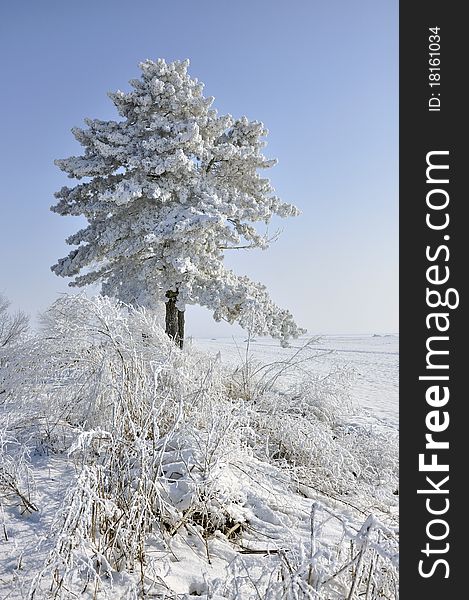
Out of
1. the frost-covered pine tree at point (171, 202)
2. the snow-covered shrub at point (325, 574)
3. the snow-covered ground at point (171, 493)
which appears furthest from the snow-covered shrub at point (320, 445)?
the frost-covered pine tree at point (171, 202)

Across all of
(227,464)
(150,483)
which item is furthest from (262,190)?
(150,483)

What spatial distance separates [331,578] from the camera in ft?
7.95

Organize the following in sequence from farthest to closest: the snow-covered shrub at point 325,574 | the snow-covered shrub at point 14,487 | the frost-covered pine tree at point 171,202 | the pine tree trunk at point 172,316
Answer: the pine tree trunk at point 172,316, the frost-covered pine tree at point 171,202, the snow-covered shrub at point 14,487, the snow-covered shrub at point 325,574

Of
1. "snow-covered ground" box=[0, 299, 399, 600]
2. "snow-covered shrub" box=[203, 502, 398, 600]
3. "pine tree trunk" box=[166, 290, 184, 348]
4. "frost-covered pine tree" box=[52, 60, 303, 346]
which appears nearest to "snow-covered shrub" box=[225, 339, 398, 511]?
"snow-covered ground" box=[0, 299, 399, 600]

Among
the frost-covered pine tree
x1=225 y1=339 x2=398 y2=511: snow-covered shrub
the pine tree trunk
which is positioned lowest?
x1=225 y1=339 x2=398 y2=511: snow-covered shrub

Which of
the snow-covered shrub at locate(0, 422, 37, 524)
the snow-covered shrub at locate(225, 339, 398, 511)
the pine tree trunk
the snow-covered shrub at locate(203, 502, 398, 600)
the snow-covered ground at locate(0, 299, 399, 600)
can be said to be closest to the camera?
the snow-covered shrub at locate(203, 502, 398, 600)

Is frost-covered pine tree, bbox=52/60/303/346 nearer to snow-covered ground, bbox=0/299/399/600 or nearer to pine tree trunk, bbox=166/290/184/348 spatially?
pine tree trunk, bbox=166/290/184/348

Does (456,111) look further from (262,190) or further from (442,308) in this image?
(262,190)

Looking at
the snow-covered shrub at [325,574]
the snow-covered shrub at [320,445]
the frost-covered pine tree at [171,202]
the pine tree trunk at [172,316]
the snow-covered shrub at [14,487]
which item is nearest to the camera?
the snow-covered shrub at [325,574]

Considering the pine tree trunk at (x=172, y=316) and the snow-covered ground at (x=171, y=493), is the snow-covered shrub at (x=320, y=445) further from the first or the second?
the pine tree trunk at (x=172, y=316)

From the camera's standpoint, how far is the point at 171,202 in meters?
12.6

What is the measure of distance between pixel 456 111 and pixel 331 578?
10.7ft

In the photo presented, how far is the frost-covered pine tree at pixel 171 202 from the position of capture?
1170 centimetres

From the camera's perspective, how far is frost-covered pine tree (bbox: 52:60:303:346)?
38.4 feet
